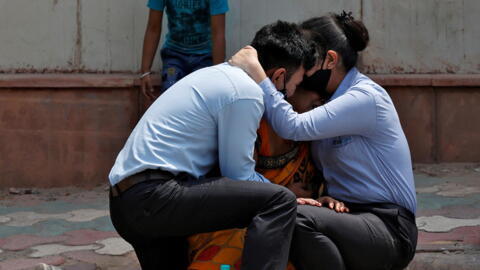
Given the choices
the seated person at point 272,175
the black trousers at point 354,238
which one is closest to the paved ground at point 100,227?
the black trousers at point 354,238

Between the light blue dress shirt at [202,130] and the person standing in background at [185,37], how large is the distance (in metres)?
2.32

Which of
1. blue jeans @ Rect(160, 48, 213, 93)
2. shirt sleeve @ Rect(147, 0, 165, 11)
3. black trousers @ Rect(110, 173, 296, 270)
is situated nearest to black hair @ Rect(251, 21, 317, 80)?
black trousers @ Rect(110, 173, 296, 270)

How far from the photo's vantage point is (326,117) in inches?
138

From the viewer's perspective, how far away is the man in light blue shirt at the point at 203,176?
320 cm

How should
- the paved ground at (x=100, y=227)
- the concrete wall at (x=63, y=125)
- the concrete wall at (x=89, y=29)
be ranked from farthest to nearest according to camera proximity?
the concrete wall at (x=89, y=29)
the concrete wall at (x=63, y=125)
the paved ground at (x=100, y=227)

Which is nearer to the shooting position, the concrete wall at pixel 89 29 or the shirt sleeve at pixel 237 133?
the shirt sleeve at pixel 237 133

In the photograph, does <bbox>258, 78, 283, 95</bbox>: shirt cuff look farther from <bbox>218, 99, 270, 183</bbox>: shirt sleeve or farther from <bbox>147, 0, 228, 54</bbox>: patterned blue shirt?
<bbox>147, 0, 228, 54</bbox>: patterned blue shirt

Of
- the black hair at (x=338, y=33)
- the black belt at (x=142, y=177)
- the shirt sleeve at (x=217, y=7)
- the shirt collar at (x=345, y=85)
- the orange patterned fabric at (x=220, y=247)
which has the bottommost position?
the orange patterned fabric at (x=220, y=247)

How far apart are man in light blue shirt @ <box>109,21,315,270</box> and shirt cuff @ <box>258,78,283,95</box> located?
12 cm

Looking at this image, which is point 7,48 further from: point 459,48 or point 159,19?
point 459,48

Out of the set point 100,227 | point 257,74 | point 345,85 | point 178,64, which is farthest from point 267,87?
point 178,64

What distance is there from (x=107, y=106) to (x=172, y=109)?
2978mm

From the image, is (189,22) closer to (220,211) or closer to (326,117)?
(326,117)

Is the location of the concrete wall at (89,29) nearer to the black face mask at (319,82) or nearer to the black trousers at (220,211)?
the black face mask at (319,82)
